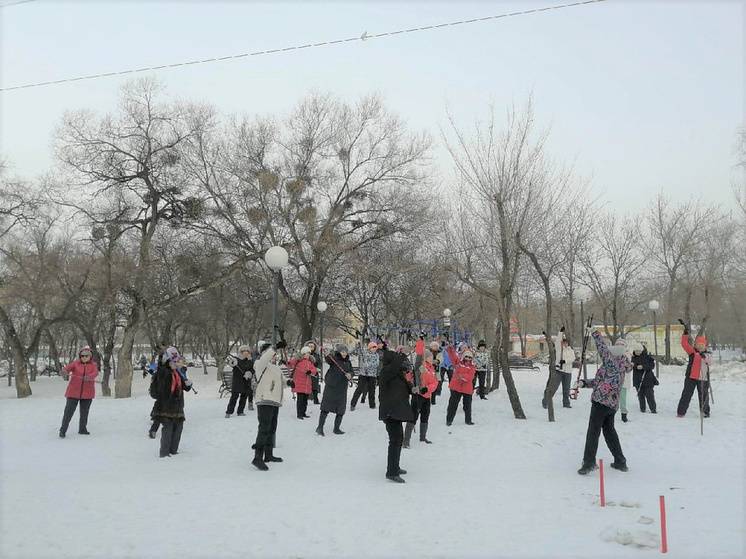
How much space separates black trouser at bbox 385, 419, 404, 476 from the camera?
8.02 metres

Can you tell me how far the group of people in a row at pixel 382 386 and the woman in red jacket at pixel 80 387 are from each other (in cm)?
2

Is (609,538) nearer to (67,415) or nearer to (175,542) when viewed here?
(175,542)

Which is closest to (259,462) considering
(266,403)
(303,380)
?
(266,403)

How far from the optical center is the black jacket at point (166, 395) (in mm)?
9539

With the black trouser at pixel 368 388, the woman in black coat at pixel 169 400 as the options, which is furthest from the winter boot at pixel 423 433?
the woman in black coat at pixel 169 400

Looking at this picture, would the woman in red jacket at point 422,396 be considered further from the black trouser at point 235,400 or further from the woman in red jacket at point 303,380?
the black trouser at point 235,400

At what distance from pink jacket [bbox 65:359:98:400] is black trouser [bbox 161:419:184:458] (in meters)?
2.58

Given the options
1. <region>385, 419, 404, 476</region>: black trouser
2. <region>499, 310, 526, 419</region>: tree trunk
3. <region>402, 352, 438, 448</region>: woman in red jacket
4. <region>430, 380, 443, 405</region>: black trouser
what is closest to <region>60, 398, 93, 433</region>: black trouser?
<region>402, 352, 438, 448</region>: woman in red jacket

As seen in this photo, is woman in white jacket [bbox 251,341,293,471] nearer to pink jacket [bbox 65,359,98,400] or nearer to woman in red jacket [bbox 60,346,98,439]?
woman in red jacket [bbox 60,346,98,439]

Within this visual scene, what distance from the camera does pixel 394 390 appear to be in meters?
8.30

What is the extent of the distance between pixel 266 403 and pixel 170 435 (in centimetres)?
198

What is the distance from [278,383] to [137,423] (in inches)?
199

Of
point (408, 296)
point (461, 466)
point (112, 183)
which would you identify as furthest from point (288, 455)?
point (408, 296)

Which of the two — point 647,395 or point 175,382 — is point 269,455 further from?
point 647,395
